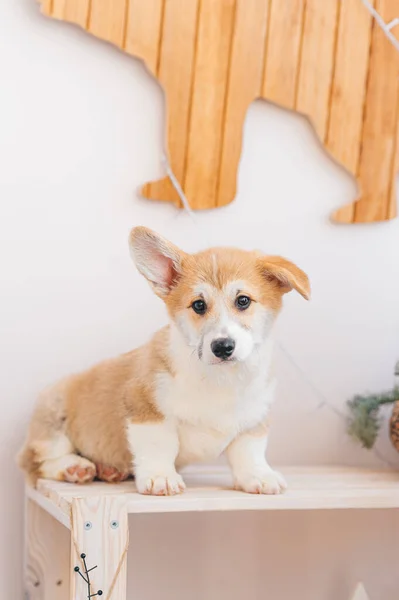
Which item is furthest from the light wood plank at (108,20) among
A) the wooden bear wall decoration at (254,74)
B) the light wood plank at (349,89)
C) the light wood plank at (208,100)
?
the light wood plank at (349,89)

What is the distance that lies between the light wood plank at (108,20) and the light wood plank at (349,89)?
415 mm

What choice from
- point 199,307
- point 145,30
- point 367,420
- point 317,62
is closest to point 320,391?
point 367,420

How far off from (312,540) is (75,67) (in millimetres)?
980

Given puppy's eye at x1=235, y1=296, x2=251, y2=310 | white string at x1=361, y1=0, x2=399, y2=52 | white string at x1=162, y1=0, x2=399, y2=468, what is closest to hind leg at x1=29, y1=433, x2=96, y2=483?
puppy's eye at x1=235, y1=296, x2=251, y2=310

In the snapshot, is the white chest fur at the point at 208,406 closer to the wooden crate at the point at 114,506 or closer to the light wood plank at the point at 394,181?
the wooden crate at the point at 114,506

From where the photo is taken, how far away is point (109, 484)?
126 cm

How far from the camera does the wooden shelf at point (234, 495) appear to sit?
3.56 ft

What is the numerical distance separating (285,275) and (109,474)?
417mm

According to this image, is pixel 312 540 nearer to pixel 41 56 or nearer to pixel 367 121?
pixel 367 121

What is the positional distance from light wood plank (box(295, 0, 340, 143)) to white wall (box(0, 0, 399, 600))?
0.04 m

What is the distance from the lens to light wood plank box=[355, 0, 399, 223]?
62.6 inches

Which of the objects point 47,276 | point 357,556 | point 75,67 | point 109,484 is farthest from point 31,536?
point 75,67

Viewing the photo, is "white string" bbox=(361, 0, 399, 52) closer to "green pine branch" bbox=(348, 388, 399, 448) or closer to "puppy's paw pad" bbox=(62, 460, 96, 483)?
"green pine branch" bbox=(348, 388, 399, 448)

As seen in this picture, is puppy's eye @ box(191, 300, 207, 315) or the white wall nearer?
puppy's eye @ box(191, 300, 207, 315)
